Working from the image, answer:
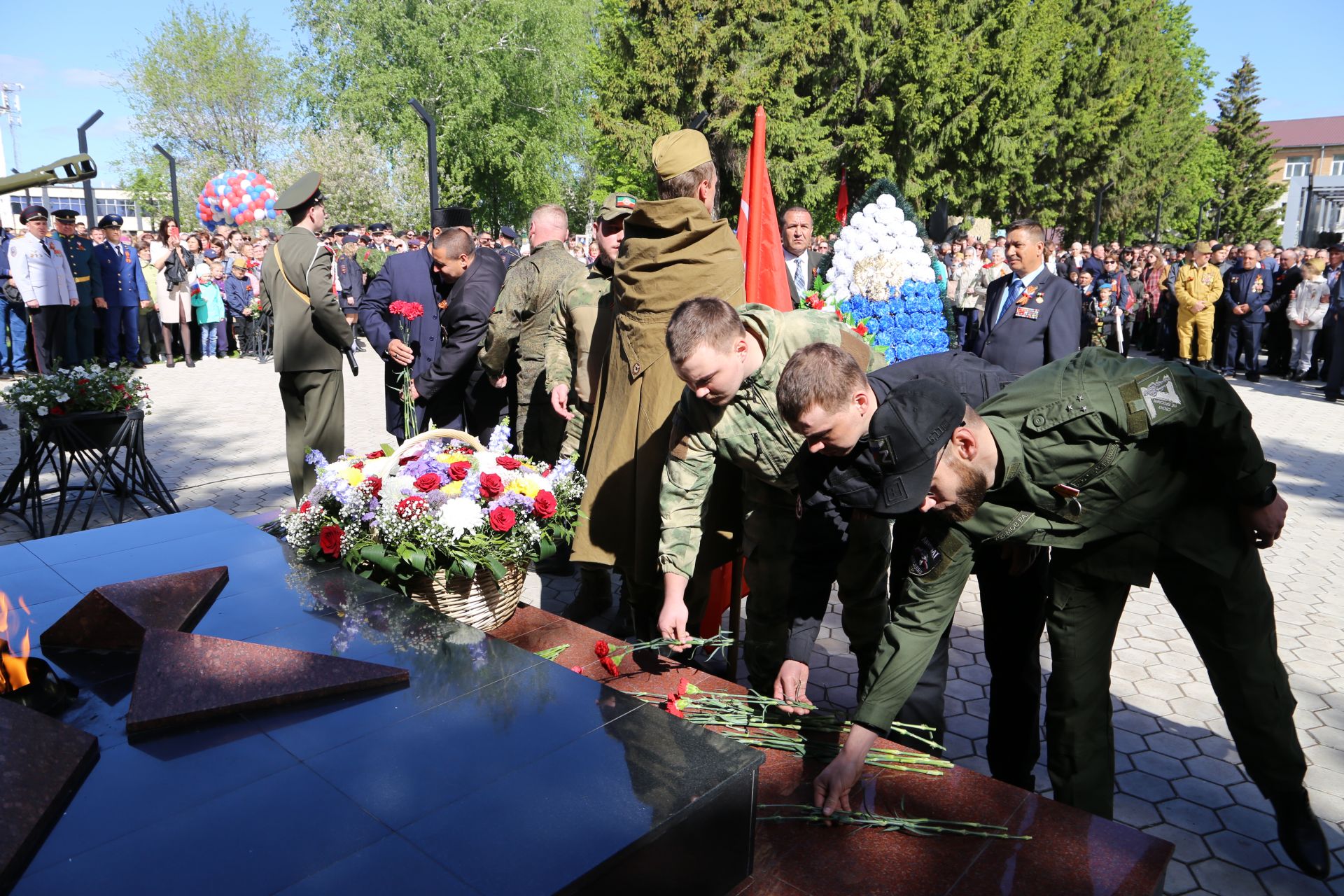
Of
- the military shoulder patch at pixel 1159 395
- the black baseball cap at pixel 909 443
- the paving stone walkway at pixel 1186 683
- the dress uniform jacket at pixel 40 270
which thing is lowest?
the paving stone walkway at pixel 1186 683

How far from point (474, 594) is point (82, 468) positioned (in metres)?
4.20

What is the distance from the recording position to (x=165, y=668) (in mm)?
2398

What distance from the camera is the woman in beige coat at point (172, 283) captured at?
1445cm

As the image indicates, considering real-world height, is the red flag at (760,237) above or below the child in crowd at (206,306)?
above

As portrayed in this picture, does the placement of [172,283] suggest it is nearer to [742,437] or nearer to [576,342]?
[576,342]

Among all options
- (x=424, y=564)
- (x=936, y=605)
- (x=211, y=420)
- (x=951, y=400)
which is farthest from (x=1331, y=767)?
(x=211, y=420)

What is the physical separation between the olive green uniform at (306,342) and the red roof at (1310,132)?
96564 mm

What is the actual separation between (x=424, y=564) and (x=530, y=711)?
890 millimetres

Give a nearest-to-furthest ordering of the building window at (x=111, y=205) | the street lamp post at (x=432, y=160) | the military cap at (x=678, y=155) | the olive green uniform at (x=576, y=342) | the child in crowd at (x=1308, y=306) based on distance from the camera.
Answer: the military cap at (x=678, y=155) < the olive green uniform at (x=576, y=342) < the street lamp post at (x=432, y=160) < the child in crowd at (x=1308, y=306) < the building window at (x=111, y=205)

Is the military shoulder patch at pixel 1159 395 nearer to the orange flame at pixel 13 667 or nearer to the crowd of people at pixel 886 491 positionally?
the crowd of people at pixel 886 491

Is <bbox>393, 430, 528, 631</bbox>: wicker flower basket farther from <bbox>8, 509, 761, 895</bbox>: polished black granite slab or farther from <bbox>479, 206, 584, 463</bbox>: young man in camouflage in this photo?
<bbox>479, 206, 584, 463</bbox>: young man in camouflage

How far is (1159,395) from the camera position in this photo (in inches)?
92.5

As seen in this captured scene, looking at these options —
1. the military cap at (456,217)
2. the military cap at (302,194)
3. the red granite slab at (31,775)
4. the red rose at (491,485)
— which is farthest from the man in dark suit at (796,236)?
the red granite slab at (31,775)

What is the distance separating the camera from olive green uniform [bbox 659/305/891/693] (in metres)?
2.96
